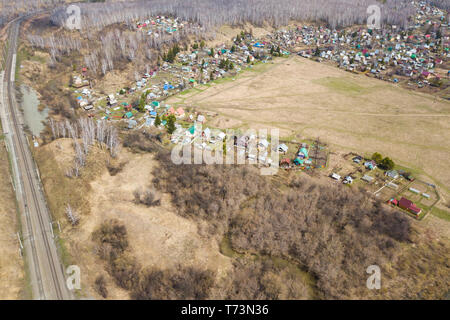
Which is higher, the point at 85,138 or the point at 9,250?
the point at 85,138

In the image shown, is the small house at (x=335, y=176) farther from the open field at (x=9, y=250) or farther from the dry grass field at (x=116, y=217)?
the open field at (x=9, y=250)

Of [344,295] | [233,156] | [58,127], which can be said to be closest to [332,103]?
[233,156]

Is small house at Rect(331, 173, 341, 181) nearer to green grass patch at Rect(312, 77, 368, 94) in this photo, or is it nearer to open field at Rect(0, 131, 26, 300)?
green grass patch at Rect(312, 77, 368, 94)

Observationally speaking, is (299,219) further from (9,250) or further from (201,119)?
(9,250)

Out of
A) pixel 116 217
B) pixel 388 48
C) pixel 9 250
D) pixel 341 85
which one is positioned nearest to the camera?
pixel 9 250

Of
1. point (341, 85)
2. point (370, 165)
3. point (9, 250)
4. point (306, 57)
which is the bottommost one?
point (370, 165)

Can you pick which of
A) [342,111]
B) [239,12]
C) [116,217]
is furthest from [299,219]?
[239,12]

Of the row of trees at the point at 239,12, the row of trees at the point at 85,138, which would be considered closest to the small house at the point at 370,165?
the row of trees at the point at 85,138

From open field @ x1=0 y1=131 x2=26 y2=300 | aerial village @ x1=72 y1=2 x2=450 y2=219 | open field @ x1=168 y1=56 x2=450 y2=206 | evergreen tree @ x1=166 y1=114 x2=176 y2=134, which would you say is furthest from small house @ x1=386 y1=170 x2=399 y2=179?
open field @ x1=0 y1=131 x2=26 y2=300

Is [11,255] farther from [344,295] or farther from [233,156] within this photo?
[344,295]
